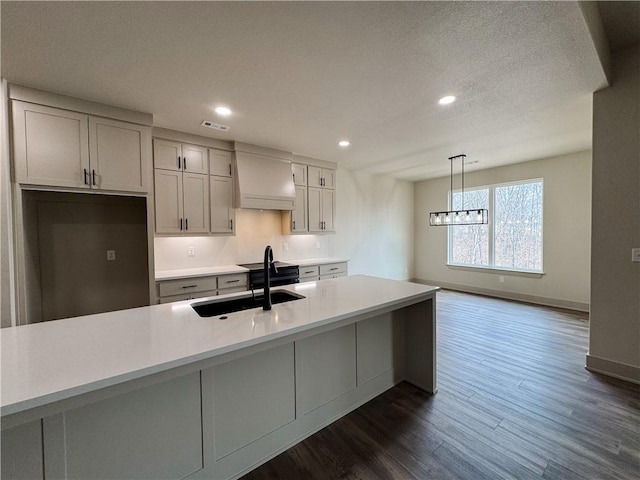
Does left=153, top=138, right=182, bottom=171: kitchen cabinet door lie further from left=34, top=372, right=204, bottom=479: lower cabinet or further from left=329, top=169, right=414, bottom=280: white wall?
left=329, top=169, right=414, bottom=280: white wall

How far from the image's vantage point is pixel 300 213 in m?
4.44

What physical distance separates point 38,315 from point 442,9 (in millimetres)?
4313

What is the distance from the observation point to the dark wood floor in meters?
1.56

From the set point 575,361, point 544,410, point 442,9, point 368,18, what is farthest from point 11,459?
point 575,361

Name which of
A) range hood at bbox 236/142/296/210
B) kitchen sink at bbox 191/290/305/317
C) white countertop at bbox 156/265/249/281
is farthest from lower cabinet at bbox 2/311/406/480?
range hood at bbox 236/142/296/210

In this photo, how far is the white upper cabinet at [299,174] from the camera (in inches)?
173

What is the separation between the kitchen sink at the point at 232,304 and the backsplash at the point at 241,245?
200 cm

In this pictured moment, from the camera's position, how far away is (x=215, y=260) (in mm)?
3912

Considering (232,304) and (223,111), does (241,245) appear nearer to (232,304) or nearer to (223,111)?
(223,111)

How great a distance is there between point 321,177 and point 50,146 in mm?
3411

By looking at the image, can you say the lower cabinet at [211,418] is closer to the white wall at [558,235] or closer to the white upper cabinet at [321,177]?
the white upper cabinet at [321,177]

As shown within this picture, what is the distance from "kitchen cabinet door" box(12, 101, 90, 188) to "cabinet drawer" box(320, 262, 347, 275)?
3134mm

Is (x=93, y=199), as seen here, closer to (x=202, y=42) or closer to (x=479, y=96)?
(x=202, y=42)

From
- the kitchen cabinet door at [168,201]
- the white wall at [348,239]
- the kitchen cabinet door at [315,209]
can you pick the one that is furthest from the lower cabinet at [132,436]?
the kitchen cabinet door at [315,209]
